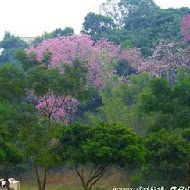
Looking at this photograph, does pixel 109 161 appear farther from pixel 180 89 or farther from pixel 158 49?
pixel 158 49

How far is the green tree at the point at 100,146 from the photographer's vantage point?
41.1 feet

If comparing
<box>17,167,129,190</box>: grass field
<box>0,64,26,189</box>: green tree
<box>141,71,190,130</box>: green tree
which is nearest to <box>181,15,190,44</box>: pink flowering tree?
<box>17,167,129,190</box>: grass field

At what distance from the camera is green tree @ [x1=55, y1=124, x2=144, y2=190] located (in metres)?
12.5

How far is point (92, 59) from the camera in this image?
24.5 meters

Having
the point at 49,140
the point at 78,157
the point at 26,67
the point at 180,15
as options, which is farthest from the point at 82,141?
the point at 180,15

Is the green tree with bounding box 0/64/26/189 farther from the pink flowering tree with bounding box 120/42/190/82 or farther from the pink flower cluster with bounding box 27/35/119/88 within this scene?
the pink flowering tree with bounding box 120/42/190/82

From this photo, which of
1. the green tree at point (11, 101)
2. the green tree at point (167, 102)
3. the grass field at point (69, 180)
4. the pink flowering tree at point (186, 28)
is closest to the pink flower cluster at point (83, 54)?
the pink flowering tree at point (186, 28)

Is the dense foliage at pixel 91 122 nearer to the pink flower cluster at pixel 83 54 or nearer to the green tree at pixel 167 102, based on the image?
the green tree at pixel 167 102

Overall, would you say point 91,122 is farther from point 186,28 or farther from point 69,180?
point 186,28

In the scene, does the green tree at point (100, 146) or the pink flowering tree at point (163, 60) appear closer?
the green tree at point (100, 146)

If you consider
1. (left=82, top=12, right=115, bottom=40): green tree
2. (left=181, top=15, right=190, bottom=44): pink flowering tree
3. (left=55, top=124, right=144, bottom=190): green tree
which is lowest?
(left=55, top=124, right=144, bottom=190): green tree

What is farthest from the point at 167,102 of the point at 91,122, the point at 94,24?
the point at 94,24

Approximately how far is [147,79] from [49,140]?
811cm

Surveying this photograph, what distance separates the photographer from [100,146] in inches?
498
